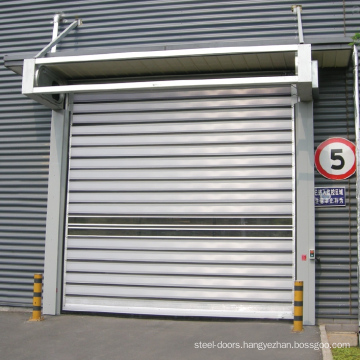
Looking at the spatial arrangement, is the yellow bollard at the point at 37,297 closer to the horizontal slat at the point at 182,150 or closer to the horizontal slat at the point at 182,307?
the horizontal slat at the point at 182,307

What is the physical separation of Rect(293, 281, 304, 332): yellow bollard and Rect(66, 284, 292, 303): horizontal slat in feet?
2.51

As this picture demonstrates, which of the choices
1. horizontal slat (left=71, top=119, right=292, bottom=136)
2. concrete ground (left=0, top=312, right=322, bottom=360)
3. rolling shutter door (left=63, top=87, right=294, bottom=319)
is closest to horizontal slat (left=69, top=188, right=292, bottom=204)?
rolling shutter door (left=63, top=87, right=294, bottom=319)

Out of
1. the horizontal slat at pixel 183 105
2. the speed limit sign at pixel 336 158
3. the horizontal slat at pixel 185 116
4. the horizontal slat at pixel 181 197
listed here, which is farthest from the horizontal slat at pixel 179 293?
the horizontal slat at pixel 183 105

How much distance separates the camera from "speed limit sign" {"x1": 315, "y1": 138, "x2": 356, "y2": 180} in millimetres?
8359

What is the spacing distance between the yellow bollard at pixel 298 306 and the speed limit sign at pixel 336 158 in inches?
86.5

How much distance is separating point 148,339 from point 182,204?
2.66 m

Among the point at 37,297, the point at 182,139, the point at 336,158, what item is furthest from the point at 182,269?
the point at 336,158

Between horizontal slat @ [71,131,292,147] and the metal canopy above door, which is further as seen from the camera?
horizontal slat @ [71,131,292,147]

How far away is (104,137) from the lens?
366 inches

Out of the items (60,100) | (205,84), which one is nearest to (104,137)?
(60,100)

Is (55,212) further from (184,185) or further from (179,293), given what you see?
(179,293)

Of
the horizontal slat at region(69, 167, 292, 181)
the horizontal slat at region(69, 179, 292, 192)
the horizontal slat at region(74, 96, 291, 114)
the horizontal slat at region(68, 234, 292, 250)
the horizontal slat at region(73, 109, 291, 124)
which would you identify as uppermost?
the horizontal slat at region(74, 96, 291, 114)

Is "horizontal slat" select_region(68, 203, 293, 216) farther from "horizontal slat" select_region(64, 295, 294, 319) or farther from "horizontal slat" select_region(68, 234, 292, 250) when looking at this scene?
"horizontal slat" select_region(64, 295, 294, 319)

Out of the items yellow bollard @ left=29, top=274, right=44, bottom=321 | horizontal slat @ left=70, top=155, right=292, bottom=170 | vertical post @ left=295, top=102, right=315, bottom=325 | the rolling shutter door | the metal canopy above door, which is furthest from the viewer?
horizontal slat @ left=70, top=155, right=292, bottom=170
